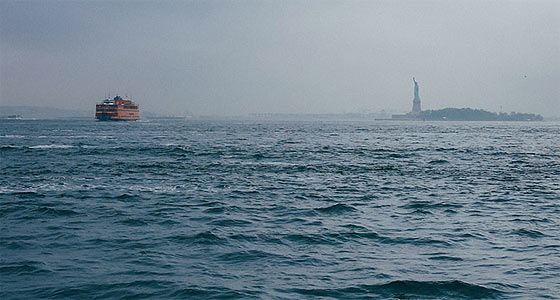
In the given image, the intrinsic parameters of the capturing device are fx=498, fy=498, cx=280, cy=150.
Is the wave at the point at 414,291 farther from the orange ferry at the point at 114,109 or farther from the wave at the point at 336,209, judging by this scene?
the orange ferry at the point at 114,109

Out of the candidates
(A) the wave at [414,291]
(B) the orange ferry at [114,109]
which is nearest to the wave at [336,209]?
(A) the wave at [414,291]

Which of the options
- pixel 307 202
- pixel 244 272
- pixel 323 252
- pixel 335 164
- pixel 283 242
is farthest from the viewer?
pixel 335 164

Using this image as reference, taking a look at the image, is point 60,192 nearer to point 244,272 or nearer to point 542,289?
point 244,272

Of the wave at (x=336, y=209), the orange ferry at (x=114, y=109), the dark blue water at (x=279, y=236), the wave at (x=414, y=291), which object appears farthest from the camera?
the orange ferry at (x=114, y=109)

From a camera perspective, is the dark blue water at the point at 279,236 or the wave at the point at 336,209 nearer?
the dark blue water at the point at 279,236

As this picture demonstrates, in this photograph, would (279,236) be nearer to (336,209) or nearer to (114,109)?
(336,209)

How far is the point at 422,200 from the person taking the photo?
65.4 ft

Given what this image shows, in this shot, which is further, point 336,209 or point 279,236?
point 336,209

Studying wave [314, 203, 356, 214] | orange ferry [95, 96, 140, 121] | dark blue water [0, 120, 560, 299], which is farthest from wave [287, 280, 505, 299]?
orange ferry [95, 96, 140, 121]

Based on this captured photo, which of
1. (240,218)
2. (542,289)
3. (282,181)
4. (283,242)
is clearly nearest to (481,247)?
(542,289)

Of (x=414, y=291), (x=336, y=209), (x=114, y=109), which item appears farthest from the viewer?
(x=114, y=109)

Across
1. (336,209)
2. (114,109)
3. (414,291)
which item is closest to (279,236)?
(336,209)

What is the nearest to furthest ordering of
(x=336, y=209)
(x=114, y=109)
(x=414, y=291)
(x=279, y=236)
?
(x=414, y=291) → (x=279, y=236) → (x=336, y=209) → (x=114, y=109)

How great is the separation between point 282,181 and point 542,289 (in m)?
17.2
